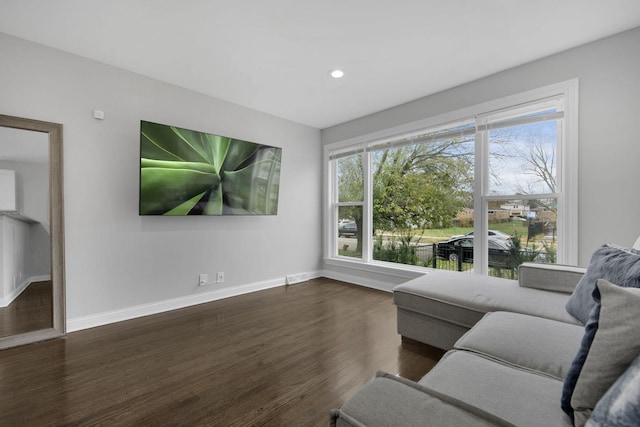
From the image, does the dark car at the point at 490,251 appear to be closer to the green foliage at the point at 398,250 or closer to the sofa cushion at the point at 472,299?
the green foliage at the point at 398,250

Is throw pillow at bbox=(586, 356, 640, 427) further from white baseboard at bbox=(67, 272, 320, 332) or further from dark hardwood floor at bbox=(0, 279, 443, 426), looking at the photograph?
white baseboard at bbox=(67, 272, 320, 332)

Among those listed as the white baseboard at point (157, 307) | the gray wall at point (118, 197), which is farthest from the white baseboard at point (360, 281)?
the gray wall at point (118, 197)

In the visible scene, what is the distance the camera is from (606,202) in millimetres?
2326

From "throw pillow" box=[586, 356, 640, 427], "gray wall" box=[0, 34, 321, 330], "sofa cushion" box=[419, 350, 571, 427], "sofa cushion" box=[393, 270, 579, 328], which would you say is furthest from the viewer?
"gray wall" box=[0, 34, 321, 330]

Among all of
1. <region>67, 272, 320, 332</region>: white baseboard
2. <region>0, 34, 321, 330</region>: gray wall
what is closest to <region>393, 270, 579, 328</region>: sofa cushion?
<region>67, 272, 320, 332</region>: white baseboard

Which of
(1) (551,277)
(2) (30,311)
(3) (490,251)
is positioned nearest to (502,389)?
(1) (551,277)

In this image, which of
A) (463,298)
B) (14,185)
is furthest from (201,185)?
(463,298)

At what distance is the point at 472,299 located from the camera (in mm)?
1969

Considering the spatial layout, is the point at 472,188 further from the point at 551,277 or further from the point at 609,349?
the point at 609,349

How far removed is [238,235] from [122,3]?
247cm

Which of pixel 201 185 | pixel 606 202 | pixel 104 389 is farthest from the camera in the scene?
pixel 201 185

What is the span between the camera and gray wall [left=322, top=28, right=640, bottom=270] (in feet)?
7.29

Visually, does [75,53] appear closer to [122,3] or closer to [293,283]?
[122,3]

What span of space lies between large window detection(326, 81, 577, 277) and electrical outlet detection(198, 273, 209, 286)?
6.58 ft
